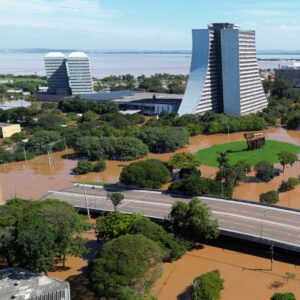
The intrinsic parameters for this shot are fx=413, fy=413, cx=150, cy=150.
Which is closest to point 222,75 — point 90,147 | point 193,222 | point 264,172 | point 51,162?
point 90,147

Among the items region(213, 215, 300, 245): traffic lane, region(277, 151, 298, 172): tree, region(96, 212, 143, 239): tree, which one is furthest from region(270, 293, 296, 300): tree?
region(277, 151, 298, 172): tree

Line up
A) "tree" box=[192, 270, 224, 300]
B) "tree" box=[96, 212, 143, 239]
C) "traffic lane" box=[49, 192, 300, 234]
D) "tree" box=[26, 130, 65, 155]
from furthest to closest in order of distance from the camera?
"tree" box=[26, 130, 65, 155], "traffic lane" box=[49, 192, 300, 234], "tree" box=[96, 212, 143, 239], "tree" box=[192, 270, 224, 300]

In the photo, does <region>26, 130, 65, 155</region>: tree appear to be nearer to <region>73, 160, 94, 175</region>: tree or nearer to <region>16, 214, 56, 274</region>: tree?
<region>73, 160, 94, 175</region>: tree

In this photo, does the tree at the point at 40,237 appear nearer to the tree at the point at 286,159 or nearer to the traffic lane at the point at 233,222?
the traffic lane at the point at 233,222

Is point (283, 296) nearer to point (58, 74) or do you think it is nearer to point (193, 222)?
point (193, 222)

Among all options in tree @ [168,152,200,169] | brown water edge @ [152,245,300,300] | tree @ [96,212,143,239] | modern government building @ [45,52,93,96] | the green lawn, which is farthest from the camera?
modern government building @ [45,52,93,96]

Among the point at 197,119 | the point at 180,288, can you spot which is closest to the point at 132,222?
the point at 180,288

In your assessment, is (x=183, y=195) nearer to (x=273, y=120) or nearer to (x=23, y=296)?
(x=23, y=296)
